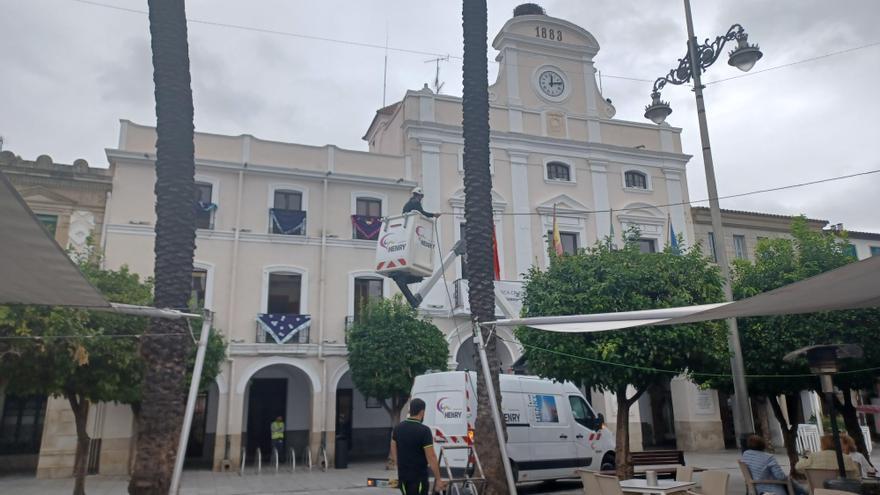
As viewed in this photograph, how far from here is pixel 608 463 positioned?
14625 millimetres

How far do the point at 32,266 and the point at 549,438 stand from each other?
10.8m

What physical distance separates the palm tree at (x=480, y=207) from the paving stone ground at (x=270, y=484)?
5.08 meters

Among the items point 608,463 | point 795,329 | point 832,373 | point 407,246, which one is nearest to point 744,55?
point 795,329

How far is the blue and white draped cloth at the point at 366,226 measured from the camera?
70.1ft

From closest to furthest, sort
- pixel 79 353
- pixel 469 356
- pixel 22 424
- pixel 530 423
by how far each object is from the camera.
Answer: pixel 79 353, pixel 530 423, pixel 22 424, pixel 469 356

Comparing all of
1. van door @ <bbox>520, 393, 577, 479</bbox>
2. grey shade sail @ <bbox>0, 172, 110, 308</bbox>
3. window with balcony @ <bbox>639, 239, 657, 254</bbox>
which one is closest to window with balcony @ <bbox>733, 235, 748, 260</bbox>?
window with balcony @ <bbox>639, 239, 657, 254</bbox>

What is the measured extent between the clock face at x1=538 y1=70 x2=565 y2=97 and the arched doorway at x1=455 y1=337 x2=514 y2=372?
1002cm

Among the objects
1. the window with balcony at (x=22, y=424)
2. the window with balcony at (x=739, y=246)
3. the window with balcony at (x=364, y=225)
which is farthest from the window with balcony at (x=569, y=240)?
the window with balcony at (x=22, y=424)

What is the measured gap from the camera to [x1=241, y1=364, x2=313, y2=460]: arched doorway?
21.7m

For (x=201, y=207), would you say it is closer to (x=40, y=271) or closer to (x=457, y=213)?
(x=457, y=213)

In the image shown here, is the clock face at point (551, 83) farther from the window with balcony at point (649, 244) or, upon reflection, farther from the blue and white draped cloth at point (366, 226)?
the blue and white draped cloth at point (366, 226)

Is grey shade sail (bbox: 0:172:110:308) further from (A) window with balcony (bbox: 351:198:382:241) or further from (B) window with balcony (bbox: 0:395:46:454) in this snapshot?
(B) window with balcony (bbox: 0:395:46:454)

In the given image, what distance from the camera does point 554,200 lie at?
78.4 feet

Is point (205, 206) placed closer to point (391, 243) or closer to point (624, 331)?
point (391, 243)
